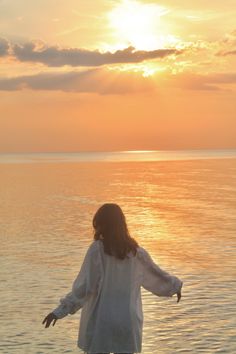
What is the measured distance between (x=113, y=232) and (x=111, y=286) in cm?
51

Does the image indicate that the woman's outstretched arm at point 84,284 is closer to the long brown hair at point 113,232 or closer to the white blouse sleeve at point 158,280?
the long brown hair at point 113,232

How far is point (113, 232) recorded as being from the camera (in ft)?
19.9

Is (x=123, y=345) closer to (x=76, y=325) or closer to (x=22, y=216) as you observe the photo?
(x=76, y=325)

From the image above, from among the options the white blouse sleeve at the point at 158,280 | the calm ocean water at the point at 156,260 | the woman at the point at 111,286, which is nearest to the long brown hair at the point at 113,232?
the woman at the point at 111,286

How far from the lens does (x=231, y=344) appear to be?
11.2m

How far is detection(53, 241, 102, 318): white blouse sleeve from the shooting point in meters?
6.04

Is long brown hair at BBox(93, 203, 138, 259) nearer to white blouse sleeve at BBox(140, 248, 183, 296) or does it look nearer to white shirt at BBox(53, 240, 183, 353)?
white shirt at BBox(53, 240, 183, 353)

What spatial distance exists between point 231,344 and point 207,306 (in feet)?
8.30

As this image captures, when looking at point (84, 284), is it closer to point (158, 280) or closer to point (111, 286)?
point (111, 286)

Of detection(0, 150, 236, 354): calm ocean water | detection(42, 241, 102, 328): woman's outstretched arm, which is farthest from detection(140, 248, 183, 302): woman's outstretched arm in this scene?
detection(0, 150, 236, 354): calm ocean water

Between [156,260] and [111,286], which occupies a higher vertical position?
[111,286]

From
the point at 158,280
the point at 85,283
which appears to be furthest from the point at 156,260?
the point at 85,283

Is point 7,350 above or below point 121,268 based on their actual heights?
below

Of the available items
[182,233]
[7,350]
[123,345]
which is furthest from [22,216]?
[123,345]
